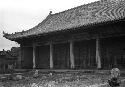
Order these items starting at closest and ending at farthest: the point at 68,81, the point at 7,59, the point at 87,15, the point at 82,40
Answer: the point at 68,81, the point at 82,40, the point at 87,15, the point at 7,59

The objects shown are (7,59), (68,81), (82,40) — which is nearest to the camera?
(68,81)

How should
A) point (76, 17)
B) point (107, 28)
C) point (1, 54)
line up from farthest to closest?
point (1, 54) < point (76, 17) < point (107, 28)

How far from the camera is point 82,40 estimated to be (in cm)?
1827

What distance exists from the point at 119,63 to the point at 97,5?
582 centimetres

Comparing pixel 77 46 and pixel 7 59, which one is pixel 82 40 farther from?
pixel 7 59

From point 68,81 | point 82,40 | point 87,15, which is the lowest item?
point 68,81

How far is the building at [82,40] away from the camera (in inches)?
645

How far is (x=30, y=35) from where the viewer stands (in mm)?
19938

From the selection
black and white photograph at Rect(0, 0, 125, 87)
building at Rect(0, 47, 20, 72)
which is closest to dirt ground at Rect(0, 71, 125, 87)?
black and white photograph at Rect(0, 0, 125, 87)

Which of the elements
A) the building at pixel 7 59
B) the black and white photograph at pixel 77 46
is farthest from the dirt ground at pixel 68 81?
the building at pixel 7 59

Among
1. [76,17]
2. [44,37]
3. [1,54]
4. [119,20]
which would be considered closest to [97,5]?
[76,17]

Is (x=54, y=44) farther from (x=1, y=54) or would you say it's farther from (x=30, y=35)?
(x=1, y=54)

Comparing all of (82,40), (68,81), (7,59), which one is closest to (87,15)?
(82,40)

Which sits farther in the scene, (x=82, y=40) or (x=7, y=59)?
(x=7, y=59)
